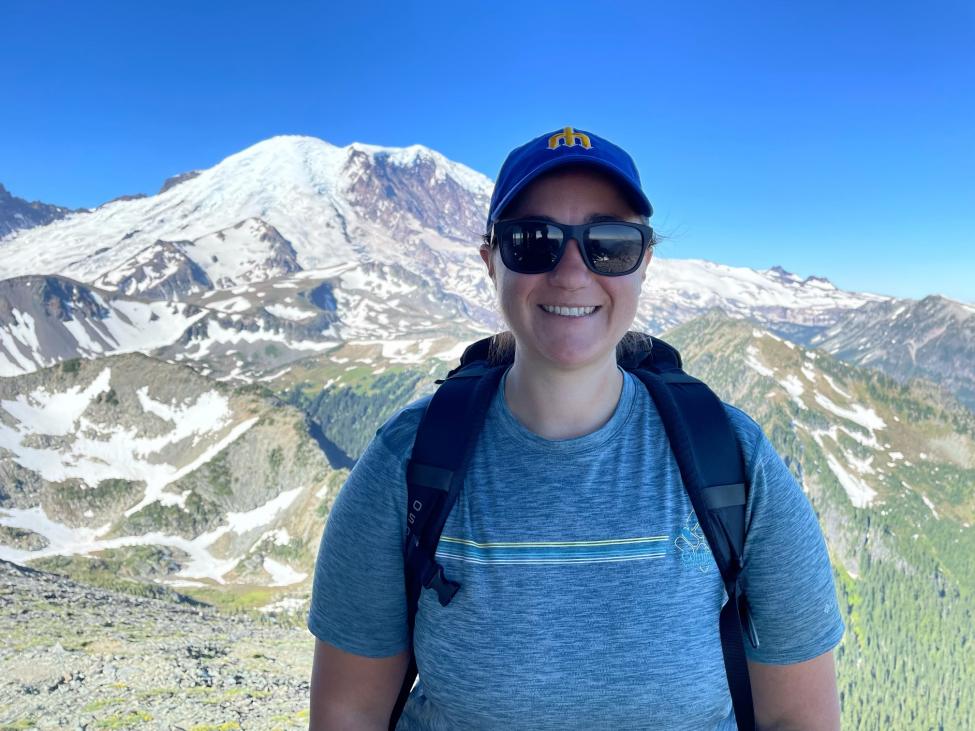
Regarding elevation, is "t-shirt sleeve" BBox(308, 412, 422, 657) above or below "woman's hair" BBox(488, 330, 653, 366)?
below

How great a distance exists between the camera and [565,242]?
428 cm

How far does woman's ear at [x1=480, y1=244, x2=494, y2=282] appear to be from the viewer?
15.5ft

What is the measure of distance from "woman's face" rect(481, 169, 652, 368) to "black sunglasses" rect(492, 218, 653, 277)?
4 cm

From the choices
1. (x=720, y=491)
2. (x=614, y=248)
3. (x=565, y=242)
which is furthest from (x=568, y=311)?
(x=720, y=491)

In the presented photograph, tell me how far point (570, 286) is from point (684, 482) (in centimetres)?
138

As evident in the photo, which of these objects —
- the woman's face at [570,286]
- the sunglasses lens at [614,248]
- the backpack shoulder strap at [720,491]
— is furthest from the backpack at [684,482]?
the sunglasses lens at [614,248]

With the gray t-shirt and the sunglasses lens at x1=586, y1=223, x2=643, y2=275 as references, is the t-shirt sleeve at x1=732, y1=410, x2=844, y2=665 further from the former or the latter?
the sunglasses lens at x1=586, y1=223, x2=643, y2=275

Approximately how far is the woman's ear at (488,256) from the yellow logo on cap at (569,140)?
32.9 inches

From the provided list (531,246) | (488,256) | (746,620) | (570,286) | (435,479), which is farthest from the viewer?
(488,256)

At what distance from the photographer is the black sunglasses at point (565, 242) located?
4.28 metres

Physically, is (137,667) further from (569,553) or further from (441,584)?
(569,553)

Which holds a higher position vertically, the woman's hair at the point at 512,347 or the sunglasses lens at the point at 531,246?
the sunglasses lens at the point at 531,246

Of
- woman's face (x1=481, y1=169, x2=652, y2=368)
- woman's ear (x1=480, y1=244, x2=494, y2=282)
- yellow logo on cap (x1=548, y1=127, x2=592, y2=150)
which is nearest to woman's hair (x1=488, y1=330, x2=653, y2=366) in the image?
woman's ear (x1=480, y1=244, x2=494, y2=282)

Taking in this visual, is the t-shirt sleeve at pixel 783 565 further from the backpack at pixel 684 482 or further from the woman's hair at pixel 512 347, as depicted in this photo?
the woman's hair at pixel 512 347
